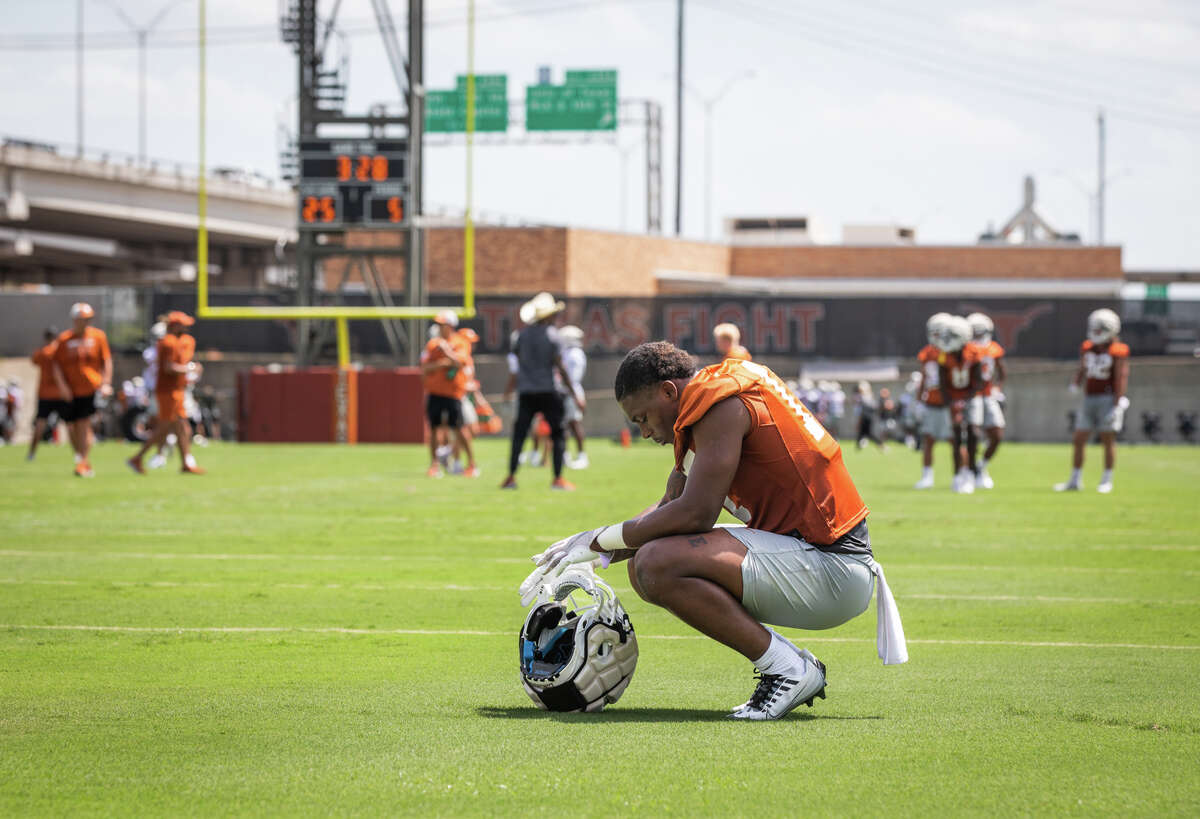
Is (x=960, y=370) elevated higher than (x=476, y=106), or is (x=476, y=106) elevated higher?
(x=476, y=106)

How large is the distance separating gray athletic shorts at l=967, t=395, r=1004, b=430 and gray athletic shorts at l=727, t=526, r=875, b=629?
1361 centimetres

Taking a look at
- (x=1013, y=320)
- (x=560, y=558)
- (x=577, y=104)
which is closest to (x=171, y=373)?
(x=560, y=558)

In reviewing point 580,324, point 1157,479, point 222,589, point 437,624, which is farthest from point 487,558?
point 580,324

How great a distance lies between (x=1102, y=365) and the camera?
19484 mm

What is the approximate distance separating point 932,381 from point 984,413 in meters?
0.76

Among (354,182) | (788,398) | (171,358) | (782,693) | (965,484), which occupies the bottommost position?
(965,484)

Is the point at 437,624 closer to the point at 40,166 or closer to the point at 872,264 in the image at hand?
the point at 40,166

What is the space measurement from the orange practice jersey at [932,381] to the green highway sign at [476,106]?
132 ft

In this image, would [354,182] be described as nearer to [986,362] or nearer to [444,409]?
[444,409]

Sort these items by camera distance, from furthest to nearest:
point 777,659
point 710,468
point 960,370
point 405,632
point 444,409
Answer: point 444,409 < point 960,370 < point 405,632 < point 777,659 < point 710,468

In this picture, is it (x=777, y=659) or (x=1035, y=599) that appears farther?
(x=1035, y=599)

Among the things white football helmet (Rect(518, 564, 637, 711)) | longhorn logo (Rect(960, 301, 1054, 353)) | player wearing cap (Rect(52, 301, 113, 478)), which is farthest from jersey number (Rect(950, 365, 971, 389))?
longhorn logo (Rect(960, 301, 1054, 353))

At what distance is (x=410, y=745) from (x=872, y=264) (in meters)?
77.2

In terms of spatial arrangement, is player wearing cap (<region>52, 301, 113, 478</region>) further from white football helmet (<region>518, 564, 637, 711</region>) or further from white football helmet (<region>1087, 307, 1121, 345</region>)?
white football helmet (<region>518, 564, 637, 711</region>)
